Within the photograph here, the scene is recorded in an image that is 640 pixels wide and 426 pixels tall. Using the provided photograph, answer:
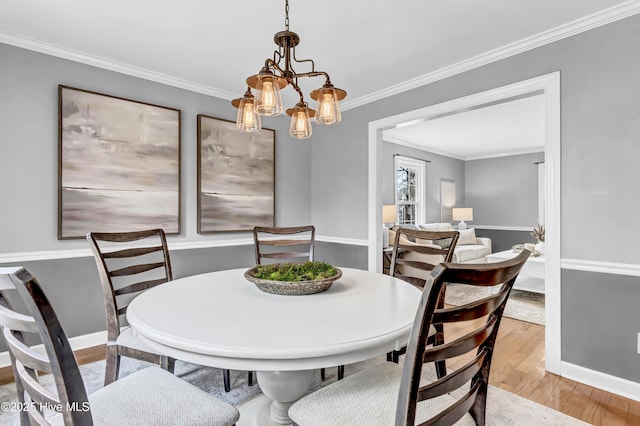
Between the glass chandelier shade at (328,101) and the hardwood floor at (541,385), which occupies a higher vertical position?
the glass chandelier shade at (328,101)

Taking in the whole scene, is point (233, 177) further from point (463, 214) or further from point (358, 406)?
point (463, 214)

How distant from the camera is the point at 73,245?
269 centimetres

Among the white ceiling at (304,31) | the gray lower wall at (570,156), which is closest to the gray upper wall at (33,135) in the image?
the gray lower wall at (570,156)

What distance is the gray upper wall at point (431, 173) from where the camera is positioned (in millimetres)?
5893

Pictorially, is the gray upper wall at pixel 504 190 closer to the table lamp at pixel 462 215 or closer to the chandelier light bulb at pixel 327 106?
the table lamp at pixel 462 215

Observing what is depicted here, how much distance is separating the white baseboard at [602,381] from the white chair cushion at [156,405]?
232 cm

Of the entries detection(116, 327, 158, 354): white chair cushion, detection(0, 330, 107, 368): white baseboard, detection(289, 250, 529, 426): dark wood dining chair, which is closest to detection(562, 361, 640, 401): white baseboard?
detection(289, 250, 529, 426): dark wood dining chair

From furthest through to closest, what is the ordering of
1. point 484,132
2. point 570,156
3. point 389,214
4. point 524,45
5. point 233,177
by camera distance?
1. point 484,132
2. point 389,214
3. point 233,177
4. point 524,45
5. point 570,156

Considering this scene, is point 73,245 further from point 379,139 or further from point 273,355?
point 379,139

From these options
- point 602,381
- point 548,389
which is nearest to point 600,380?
point 602,381

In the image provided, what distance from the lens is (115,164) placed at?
284 centimetres

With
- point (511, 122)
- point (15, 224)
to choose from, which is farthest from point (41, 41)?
point (511, 122)

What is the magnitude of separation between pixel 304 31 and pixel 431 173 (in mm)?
5113

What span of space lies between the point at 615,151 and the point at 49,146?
12.9 ft
